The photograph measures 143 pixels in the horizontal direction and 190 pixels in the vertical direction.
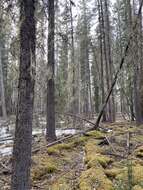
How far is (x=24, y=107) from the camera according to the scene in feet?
19.3

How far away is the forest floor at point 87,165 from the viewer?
686cm

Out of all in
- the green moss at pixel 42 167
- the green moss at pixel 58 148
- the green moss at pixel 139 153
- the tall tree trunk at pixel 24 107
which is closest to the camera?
the tall tree trunk at pixel 24 107

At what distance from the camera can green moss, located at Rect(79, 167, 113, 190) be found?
21.8ft

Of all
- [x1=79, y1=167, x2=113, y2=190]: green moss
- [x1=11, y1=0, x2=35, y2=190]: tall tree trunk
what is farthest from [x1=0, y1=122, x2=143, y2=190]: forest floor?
[x1=11, y1=0, x2=35, y2=190]: tall tree trunk

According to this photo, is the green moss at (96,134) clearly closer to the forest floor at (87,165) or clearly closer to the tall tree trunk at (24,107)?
the forest floor at (87,165)

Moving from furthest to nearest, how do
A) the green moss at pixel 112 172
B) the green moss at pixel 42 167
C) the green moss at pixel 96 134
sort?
1. the green moss at pixel 96 134
2. the green moss at pixel 42 167
3. the green moss at pixel 112 172

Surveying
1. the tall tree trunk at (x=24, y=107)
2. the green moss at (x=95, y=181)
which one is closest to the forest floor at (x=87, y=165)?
the green moss at (x=95, y=181)

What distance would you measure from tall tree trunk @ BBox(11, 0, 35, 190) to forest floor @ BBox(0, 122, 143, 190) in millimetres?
1210

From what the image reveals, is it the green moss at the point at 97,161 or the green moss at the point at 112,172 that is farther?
the green moss at the point at 97,161

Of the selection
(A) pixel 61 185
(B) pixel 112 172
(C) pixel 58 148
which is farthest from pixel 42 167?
(C) pixel 58 148

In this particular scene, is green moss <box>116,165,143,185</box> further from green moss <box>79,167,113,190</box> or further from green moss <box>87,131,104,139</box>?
green moss <box>87,131,104,139</box>

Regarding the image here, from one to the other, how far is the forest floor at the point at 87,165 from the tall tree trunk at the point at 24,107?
1.21m

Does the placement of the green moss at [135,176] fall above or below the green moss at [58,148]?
below

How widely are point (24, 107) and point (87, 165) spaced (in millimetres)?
3177
